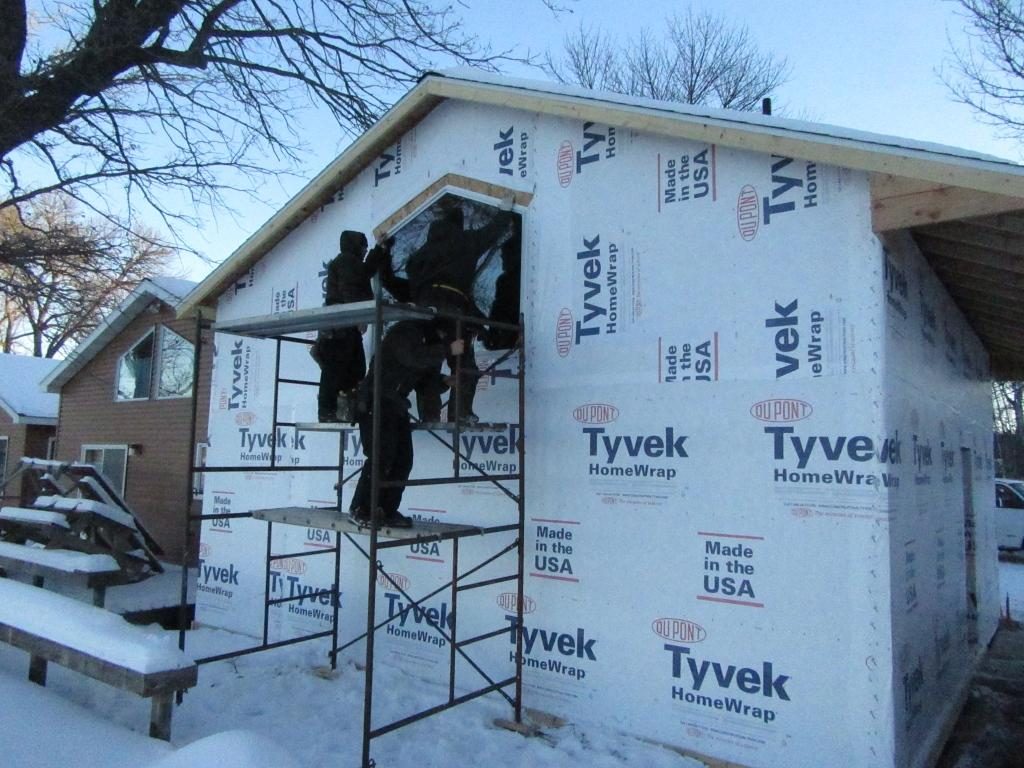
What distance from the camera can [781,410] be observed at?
461 centimetres

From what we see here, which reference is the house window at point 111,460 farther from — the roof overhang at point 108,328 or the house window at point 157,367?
the roof overhang at point 108,328

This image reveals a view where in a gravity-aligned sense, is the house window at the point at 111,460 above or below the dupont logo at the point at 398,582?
above

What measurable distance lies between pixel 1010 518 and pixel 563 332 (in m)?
16.5

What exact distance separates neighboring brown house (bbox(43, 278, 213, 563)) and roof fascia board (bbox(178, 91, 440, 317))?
4275mm

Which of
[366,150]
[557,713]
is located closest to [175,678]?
[557,713]

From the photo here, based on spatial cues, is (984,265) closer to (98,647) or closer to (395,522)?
(395,522)

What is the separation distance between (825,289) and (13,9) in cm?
1060

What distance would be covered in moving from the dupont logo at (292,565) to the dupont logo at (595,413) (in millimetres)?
3577

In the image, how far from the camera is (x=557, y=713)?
5320 mm

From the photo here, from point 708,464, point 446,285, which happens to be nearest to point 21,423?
point 446,285

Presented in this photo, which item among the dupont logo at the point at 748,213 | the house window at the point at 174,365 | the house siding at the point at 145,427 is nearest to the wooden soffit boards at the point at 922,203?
the dupont logo at the point at 748,213

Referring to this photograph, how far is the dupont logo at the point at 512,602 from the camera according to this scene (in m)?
5.58

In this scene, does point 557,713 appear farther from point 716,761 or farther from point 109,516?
point 109,516

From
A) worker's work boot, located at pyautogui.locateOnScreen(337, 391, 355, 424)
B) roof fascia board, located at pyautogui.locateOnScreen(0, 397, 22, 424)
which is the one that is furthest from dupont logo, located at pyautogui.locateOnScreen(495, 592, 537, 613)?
roof fascia board, located at pyautogui.locateOnScreen(0, 397, 22, 424)
